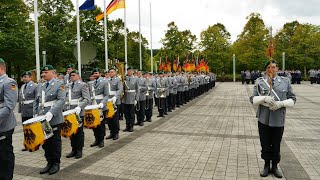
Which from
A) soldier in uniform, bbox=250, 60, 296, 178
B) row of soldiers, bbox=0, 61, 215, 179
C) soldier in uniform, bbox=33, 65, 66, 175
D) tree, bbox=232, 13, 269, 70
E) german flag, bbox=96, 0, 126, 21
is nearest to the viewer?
soldier in uniform, bbox=250, 60, 296, 178

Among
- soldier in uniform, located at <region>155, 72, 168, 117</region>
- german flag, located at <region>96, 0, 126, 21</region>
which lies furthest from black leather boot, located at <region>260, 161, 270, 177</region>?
german flag, located at <region>96, 0, 126, 21</region>

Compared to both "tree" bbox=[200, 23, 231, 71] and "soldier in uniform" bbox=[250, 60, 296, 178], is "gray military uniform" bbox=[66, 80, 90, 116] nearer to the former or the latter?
"soldier in uniform" bbox=[250, 60, 296, 178]

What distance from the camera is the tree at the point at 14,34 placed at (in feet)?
88.2

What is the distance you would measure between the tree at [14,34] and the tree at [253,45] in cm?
3373

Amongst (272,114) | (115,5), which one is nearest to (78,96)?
(272,114)

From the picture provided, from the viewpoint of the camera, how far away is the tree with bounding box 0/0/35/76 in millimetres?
26891

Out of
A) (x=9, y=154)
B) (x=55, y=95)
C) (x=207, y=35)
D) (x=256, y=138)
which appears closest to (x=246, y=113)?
(x=256, y=138)

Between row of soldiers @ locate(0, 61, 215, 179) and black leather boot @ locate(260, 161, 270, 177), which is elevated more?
row of soldiers @ locate(0, 61, 215, 179)

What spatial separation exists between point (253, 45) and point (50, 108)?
157 ft

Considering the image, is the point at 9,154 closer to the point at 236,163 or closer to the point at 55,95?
the point at 55,95

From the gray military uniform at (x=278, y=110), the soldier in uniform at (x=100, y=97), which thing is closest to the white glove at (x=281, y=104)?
the gray military uniform at (x=278, y=110)

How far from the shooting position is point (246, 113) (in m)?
14.1

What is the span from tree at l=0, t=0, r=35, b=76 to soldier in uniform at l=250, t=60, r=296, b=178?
2546cm

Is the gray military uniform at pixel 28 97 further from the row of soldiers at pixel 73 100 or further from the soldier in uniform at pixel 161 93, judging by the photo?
the soldier in uniform at pixel 161 93
